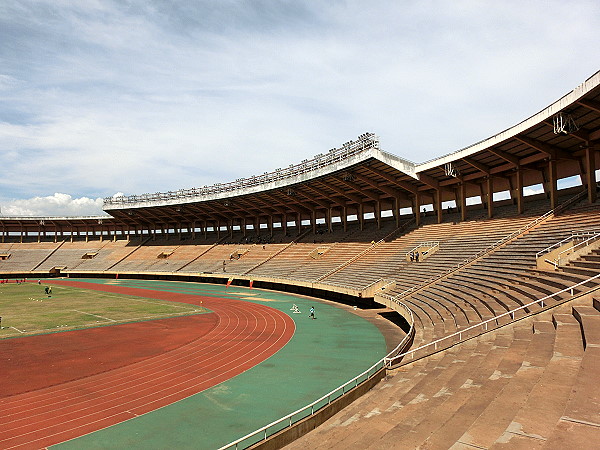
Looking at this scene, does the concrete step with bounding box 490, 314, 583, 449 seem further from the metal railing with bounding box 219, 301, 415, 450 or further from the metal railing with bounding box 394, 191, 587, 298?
the metal railing with bounding box 394, 191, 587, 298

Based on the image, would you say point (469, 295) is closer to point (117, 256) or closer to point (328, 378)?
point (328, 378)

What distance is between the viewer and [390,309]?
29.8 meters

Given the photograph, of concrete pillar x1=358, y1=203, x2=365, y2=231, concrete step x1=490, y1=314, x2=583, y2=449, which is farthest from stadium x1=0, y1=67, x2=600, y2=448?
concrete pillar x1=358, y1=203, x2=365, y2=231

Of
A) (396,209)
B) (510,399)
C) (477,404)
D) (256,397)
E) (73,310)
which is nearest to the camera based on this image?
(510,399)

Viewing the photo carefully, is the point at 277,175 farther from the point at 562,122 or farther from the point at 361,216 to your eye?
the point at 562,122

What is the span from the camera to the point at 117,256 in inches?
2803

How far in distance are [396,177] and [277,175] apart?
15781 millimetres

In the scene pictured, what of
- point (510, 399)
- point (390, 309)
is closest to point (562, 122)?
point (390, 309)

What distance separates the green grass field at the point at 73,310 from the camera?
25.0 meters

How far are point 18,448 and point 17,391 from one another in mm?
4782

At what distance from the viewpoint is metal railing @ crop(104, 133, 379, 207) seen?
116 ft

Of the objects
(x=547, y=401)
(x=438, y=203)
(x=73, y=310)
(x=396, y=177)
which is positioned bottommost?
(x=73, y=310)

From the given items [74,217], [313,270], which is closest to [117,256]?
[74,217]

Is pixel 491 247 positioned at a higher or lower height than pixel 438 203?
lower
